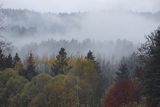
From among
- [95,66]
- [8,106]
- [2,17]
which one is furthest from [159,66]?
[95,66]

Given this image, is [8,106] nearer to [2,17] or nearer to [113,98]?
[113,98]

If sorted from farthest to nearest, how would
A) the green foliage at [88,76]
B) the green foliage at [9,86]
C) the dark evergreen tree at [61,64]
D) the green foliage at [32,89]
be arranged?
the dark evergreen tree at [61,64] < the green foliage at [88,76] < the green foliage at [9,86] < the green foliage at [32,89]

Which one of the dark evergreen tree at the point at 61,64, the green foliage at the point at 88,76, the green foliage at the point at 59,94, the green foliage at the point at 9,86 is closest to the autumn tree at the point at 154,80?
the green foliage at the point at 59,94

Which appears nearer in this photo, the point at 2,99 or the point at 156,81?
the point at 156,81

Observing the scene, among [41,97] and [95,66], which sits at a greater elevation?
[95,66]

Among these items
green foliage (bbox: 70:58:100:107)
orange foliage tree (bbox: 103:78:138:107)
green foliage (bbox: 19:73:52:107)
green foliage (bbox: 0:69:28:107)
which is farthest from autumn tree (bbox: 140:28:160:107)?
green foliage (bbox: 70:58:100:107)

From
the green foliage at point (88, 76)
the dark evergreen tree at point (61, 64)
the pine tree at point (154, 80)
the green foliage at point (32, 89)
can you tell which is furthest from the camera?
the dark evergreen tree at point (61, 64)

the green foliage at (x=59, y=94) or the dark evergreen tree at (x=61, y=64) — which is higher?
the dark evergreen tree at (x=61, y=64)

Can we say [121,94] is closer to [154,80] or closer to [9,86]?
[9,86]

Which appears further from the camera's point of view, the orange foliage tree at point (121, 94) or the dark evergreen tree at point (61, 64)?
the dark evergreen tree at point (61, 64)

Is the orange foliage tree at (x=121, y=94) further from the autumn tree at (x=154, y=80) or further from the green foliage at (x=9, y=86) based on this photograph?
the autumn tree at (x=154, y=80)

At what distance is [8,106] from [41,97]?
6015 mm

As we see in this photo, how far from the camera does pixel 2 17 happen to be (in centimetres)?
1499

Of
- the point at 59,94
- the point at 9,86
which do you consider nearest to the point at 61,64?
the point at 9,86
